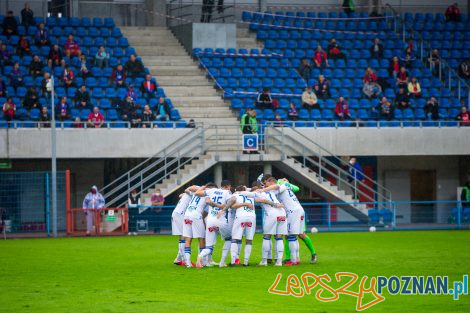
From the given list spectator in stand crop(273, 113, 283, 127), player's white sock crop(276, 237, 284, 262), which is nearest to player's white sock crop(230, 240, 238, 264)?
player's white sock crop(276, 237, 284, 262)

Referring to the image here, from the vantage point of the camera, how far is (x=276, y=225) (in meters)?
22.0

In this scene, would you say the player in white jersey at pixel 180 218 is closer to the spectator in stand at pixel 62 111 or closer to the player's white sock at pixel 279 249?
the player's white sock at pixel 279 249

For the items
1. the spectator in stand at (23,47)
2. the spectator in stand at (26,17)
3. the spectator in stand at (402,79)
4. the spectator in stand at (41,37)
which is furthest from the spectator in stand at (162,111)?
the spectator in stand at (402,79)

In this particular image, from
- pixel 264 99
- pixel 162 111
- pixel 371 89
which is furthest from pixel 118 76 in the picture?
pixel 371 89

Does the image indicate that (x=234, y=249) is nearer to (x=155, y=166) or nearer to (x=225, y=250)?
(x=225, y=250)

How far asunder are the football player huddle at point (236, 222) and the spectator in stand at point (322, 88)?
61.8ft

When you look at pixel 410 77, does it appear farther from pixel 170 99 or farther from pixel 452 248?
pixel 452 248

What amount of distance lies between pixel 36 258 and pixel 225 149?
13801mm

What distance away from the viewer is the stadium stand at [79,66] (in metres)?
37.8

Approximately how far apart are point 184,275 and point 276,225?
8.75ft

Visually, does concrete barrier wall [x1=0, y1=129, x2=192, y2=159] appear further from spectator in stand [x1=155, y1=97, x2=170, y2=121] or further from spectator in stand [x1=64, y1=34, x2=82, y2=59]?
spectator in stand [x1=64, y1=34, x2=82, y2=59]

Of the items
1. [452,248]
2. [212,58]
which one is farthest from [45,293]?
[212,58]

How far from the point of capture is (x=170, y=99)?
4034 centimetres

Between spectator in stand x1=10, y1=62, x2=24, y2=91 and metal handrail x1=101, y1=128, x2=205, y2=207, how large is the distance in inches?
194
